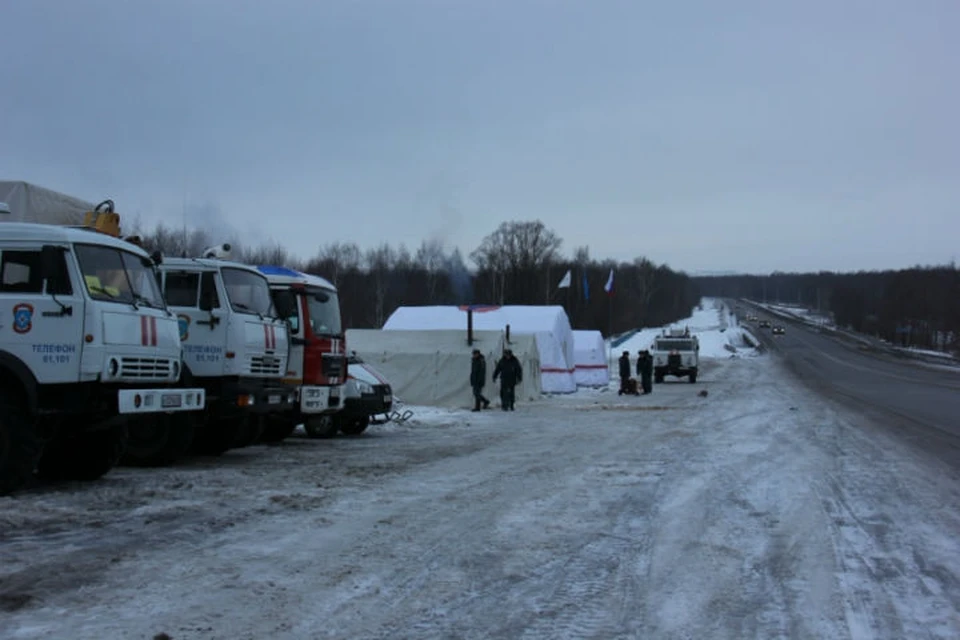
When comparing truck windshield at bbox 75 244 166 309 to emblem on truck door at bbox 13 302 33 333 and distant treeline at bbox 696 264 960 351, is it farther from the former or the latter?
distant treeline at bbox 696 264 960 351

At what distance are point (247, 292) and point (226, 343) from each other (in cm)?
115

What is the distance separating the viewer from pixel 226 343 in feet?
39.6

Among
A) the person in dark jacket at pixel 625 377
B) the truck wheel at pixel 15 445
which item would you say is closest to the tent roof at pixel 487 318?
the person in dark jacket at pixel 625 377

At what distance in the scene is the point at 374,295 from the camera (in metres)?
80.1

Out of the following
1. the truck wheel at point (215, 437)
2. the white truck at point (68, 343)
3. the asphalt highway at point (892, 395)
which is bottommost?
the asphalt highway at point (892, 395)

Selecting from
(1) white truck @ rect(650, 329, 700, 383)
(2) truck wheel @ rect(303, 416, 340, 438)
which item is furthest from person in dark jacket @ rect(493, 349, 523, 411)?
(1) white truck @ rect(650, 329, 700, 383)

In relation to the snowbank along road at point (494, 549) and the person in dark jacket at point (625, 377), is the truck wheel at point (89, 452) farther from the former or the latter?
the person in dark jacket at point (625, 377)

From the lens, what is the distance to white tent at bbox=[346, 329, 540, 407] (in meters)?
25.0

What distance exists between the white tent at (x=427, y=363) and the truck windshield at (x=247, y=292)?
11488 millimetres

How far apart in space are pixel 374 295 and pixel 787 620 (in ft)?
249

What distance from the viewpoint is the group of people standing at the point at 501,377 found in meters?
23.7

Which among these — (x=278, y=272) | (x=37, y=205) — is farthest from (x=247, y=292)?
(x=37, y=205)

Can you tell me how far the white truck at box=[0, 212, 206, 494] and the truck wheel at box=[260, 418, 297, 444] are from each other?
5.57 meters

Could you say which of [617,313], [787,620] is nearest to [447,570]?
[787,620]
